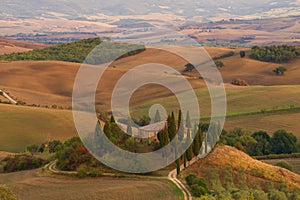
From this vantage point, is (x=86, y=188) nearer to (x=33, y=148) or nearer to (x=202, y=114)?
(x=33, y=148)

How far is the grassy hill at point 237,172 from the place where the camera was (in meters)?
39.2

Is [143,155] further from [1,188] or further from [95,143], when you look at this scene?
[1,188]

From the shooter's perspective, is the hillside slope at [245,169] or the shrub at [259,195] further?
the hillside slope at [245,169]

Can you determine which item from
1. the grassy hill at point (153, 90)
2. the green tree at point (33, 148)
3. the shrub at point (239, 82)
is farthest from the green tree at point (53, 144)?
the shrub at point (239, 82)

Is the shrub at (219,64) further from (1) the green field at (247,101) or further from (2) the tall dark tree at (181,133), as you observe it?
(2) the tall dark tree at (181,133)

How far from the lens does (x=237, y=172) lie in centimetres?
4047

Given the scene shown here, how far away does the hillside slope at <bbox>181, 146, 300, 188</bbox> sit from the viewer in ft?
132

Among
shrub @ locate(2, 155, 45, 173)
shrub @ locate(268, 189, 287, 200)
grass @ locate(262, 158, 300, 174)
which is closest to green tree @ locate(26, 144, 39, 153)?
shrub @ locate(2, 155, 45, 173)

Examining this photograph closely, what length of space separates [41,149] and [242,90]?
48144 millimetres

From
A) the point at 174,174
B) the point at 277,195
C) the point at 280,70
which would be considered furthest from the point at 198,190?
the point at 280,70

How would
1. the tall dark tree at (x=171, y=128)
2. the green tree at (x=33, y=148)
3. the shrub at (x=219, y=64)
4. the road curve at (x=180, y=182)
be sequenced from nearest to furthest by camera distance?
the road curve at (x=180, y=182), the tall dark tree at (x=171, y=128), the green tree at (x=33, y=148), the shrub at (x=219, y=64)

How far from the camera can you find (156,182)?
38062mm

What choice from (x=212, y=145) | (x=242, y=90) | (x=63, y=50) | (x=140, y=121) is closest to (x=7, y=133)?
(x=140, y=121)

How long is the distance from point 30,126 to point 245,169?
34230 mm
